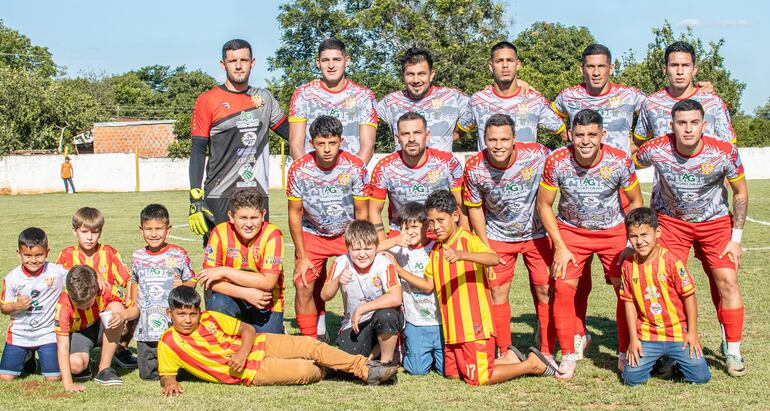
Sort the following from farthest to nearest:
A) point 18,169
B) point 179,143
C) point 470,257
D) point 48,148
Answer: point 48,148
point 179,143
point 18,169
point 470,257

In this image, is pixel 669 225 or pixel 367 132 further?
pixel 367 132

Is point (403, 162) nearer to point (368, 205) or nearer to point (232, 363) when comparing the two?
point (368, 205)

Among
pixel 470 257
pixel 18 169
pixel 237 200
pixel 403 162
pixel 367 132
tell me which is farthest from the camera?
pixel 18 169

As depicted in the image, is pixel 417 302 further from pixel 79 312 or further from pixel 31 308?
pixel 31 308

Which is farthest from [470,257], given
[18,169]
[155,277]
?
[18,169]

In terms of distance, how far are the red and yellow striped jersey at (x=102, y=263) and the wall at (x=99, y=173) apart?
84.6 ft

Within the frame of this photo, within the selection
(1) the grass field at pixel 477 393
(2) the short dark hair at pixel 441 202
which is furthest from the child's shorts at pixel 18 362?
(2) the short dark hair at pixel 441 202

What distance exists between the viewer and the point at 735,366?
5.73 m

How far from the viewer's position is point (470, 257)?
5449 mm

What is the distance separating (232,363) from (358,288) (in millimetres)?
1059

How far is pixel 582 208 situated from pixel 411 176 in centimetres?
130

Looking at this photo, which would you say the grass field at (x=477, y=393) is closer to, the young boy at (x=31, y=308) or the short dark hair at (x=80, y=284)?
the young boy at (x=31, y=308)

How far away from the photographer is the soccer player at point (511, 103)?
688cm

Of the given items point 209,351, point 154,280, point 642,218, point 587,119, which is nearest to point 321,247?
point 154,280
